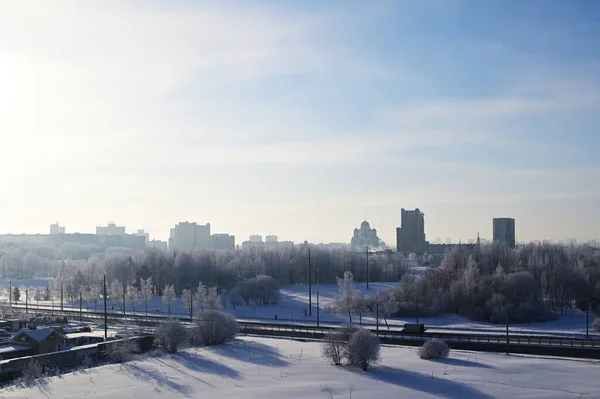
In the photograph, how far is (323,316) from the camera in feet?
227

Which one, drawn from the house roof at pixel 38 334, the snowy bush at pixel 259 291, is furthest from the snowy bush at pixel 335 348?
the snowy bush at pixel 259 291

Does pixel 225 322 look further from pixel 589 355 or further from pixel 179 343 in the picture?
pixel 589 355

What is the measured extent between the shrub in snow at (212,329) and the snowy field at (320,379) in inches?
181

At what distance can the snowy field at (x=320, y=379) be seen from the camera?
104ft

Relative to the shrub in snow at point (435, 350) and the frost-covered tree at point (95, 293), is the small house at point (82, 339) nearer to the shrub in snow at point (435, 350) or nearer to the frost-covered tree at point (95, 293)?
the shrub in snow at point (435, 350)

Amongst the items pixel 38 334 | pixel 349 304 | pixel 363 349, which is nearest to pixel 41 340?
pixel 38 334

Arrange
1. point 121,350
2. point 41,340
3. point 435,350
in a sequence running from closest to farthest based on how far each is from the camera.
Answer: point 435,350 → point 121,350 → point 41,340

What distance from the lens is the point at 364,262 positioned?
12506 cm

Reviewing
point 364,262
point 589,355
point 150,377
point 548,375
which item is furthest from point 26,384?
point 364,262

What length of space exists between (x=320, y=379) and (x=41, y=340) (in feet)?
68.9

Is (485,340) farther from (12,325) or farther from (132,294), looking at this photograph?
(132,294)

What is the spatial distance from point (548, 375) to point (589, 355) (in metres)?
7.28

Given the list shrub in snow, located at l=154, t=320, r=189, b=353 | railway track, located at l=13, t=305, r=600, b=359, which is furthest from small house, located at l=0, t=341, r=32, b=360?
railway track, located at l=13, t=305, r=600, b=359

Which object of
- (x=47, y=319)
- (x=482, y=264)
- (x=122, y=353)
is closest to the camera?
(x=122, y=353)
